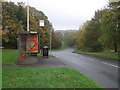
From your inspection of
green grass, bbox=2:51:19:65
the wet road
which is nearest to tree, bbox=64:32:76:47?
green grass, bbox=2:51:19:65

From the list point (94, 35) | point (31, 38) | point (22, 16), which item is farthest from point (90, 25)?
point (31, 38)

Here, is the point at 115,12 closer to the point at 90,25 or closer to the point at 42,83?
the point at 42,83

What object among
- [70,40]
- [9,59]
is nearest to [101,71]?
[9,59]

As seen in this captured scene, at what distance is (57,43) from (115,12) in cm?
5554

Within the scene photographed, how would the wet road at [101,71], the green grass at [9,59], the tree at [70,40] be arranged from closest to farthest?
1. the wet road at [101,71]
2. the green grass at [9,59]
3. the tree at [70,40]

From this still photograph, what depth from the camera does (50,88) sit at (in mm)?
4918

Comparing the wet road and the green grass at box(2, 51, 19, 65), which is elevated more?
the green grass at box(2, 51, 19, 65)

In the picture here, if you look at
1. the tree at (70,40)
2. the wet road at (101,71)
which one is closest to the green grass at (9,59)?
the wet road at (101,71)

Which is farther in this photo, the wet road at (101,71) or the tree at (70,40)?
the tree at (70,40)

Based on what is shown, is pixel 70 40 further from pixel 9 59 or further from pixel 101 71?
pixel 101 71

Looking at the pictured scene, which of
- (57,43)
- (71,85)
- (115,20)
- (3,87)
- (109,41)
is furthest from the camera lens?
(57,43)

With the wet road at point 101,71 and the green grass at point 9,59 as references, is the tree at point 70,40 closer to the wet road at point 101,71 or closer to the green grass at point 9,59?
the green grass at point 9,59

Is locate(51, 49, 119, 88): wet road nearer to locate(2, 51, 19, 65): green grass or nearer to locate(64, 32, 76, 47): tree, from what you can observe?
locate(2, 51, 19, 65): green grass

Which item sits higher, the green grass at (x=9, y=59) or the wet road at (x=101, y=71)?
the green grass at (x=9, y=59)
